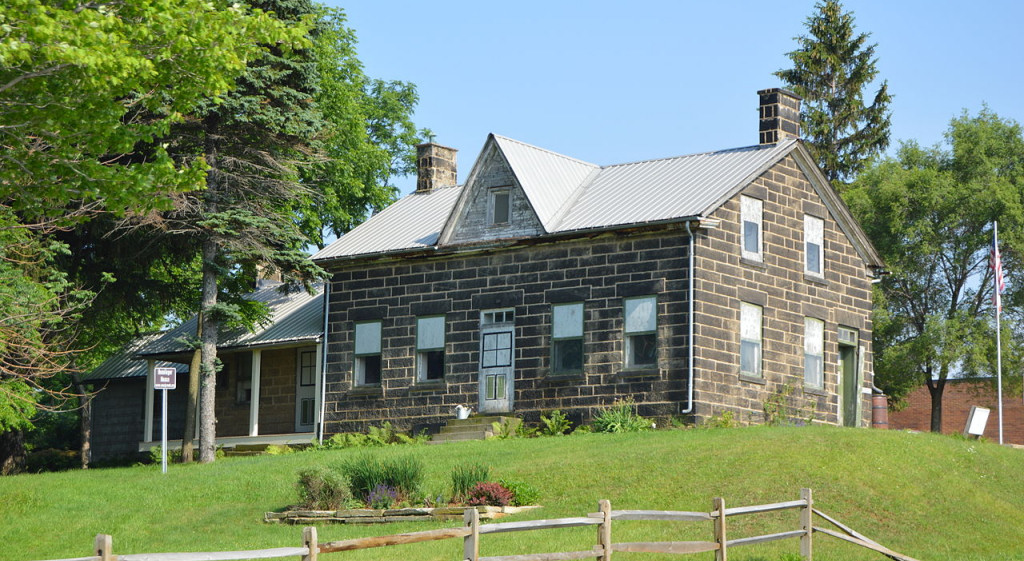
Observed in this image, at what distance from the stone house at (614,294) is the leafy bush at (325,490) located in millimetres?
9101

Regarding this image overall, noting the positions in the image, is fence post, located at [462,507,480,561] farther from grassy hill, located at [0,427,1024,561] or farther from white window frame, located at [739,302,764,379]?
white window frame, located at [739,302,764,379]

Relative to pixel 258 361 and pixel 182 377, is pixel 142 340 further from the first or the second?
pixel 258 361

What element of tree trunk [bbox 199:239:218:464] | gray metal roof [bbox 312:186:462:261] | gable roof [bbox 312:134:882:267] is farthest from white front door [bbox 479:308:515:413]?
tree trunk [bbox 199:239:218:464]

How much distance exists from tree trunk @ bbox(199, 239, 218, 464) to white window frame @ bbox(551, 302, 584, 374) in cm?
803

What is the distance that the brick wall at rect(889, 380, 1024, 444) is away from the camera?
48688 mm

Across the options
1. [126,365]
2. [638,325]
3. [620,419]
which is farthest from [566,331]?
[126,365]

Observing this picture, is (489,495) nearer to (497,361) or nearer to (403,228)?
(497,361)

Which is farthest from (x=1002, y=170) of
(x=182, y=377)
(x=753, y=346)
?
(x=182, y=377)

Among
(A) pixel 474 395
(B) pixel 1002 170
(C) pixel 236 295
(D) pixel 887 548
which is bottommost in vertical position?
(D) pixel 887 548

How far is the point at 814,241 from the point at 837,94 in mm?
19375

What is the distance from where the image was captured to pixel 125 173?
18.6 meters

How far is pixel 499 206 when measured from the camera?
3341 centimetres

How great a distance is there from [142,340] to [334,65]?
11637mm

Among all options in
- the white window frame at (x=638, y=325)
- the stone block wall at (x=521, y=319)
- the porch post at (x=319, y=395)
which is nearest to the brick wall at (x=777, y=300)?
the stone block wall at (x=521, y=319)
